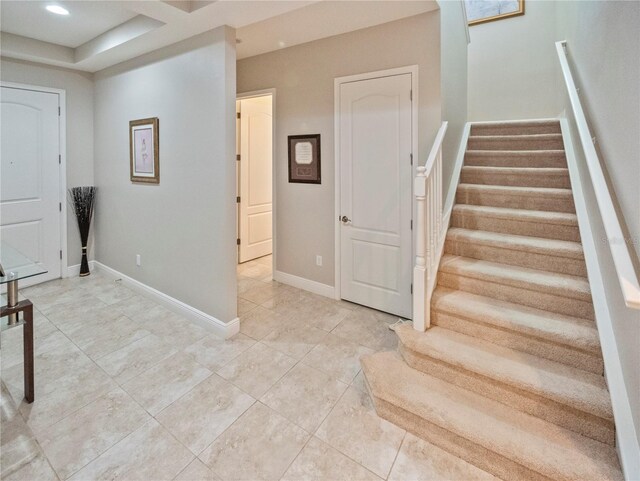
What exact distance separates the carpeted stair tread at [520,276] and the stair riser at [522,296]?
0.02 m

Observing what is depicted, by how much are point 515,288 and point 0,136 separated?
5.01 meters

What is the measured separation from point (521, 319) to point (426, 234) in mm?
747

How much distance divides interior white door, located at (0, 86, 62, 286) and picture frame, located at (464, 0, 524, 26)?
5.50 m

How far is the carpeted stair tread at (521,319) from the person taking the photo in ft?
5.92

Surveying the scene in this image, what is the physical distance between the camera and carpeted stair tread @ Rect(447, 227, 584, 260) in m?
2.26

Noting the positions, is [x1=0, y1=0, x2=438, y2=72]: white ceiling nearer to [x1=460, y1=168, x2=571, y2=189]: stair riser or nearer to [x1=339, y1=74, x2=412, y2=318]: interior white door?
[x1=339, y1=74, x2=412, y2=318]: interior white door

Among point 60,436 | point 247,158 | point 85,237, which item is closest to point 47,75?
point 85,237

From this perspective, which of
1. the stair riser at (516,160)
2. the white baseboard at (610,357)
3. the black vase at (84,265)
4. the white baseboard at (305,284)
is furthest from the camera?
the black vase at (84,265)

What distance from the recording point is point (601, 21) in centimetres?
213

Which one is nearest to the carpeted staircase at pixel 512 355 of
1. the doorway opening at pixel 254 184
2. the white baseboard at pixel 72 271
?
the doorway opening at pixel 254 184

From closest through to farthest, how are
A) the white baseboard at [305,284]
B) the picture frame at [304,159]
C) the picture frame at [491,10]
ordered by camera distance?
1. the picture frame at [304,159]
2. the white baseboard at [305,284]
3. the picture frame at [491,10]

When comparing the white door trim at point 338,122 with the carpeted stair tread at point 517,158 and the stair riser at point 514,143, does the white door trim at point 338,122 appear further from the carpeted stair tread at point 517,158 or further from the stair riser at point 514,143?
the stair riser at point 514,143

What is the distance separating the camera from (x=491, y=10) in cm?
475

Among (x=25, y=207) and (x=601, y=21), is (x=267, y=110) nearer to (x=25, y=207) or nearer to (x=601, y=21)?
(x=25, y=207)
